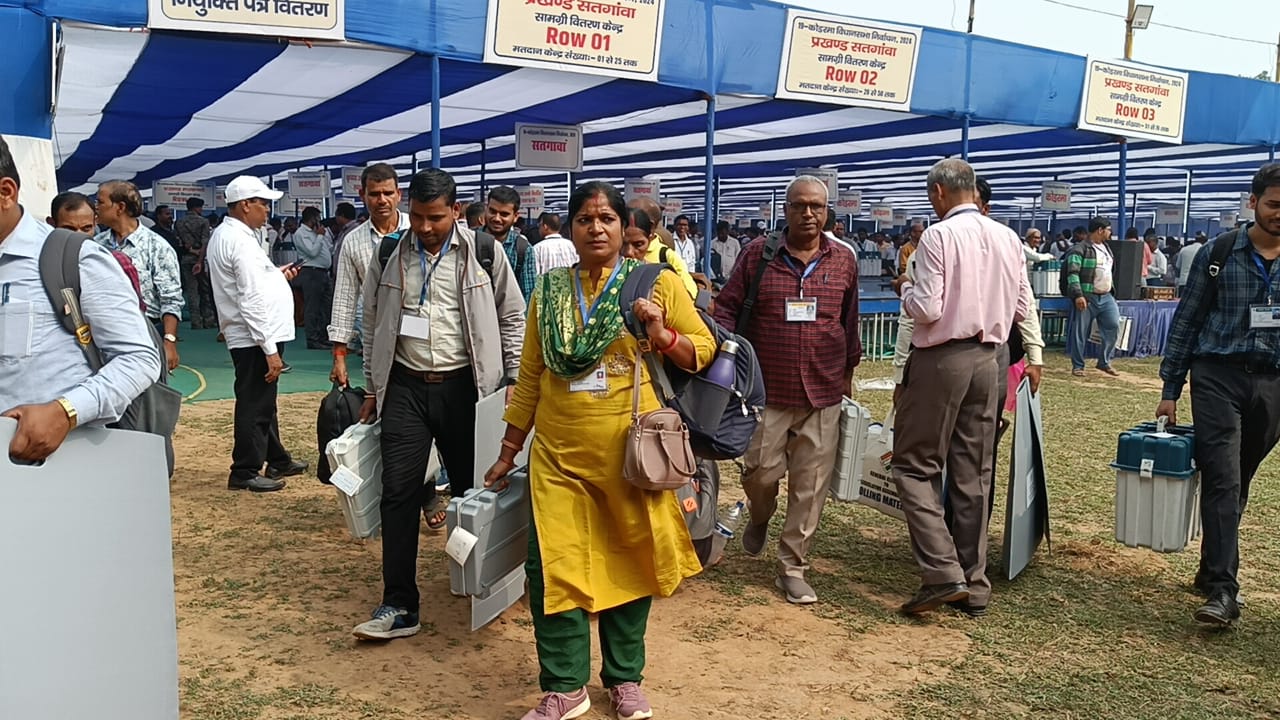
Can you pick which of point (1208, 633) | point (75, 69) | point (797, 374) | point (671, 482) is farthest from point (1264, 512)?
point (75, 69)

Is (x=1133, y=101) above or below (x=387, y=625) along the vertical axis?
above

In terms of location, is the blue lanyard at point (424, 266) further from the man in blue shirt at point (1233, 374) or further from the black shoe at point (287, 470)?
the black shoe at point (287, 470)

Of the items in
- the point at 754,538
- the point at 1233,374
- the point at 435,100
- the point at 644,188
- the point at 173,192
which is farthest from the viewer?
the point at 173,192

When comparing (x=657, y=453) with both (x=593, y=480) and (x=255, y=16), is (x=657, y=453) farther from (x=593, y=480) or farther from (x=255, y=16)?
(x=255, y=16)

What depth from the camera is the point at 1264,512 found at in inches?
240

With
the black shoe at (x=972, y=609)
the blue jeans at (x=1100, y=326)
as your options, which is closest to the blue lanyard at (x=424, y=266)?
the black shoe at (x=972, y=609)

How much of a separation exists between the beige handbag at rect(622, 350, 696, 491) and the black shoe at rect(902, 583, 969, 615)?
1.65m

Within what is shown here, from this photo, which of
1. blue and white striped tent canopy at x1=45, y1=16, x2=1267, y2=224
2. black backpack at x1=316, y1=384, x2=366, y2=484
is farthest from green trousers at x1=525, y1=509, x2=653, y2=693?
blue and white striped tent canopy at x1=45, y1=16, x2=1267, y2=224

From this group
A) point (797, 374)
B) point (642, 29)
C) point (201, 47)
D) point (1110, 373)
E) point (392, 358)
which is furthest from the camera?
point (1110, 373)

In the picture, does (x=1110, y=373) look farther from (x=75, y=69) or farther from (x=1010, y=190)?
(x=1010, y=190)

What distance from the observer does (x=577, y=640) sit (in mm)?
3213

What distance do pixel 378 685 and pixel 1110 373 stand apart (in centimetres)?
1110

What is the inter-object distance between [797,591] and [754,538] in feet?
1.59

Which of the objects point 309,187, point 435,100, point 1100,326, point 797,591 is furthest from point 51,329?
point 309,187
